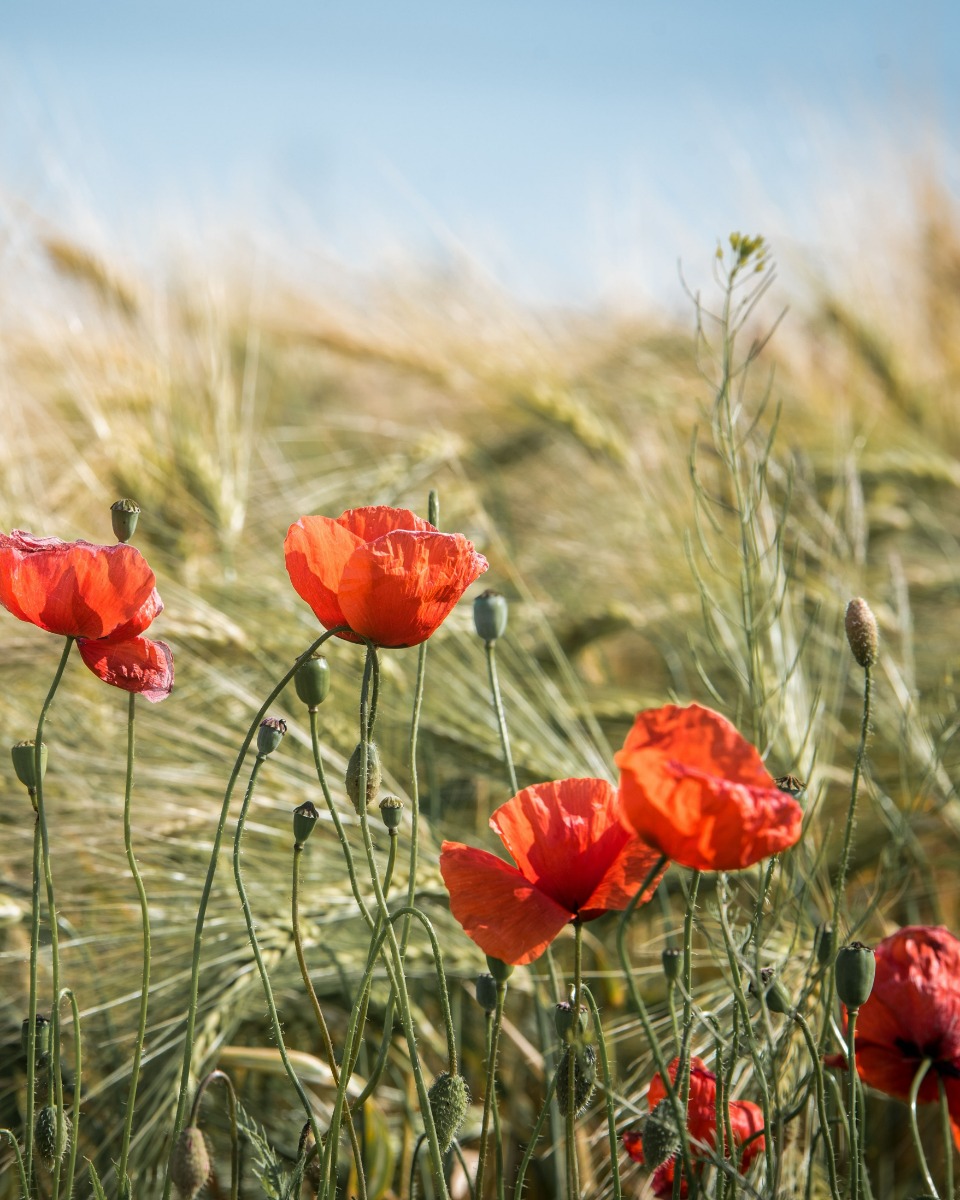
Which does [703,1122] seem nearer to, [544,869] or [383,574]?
[544,869]

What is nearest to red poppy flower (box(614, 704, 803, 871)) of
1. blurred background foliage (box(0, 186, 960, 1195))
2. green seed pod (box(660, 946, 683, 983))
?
green seed pod (box(660, 946, 683, 983))

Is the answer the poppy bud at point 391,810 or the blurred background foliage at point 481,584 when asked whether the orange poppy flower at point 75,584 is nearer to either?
the poppy bud at point 391,810

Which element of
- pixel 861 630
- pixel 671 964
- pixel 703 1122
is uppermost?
pixel 861 630

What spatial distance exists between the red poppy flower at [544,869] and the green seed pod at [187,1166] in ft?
0.43

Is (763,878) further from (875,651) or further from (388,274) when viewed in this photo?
(388,274)

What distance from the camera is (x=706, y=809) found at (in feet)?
1.25

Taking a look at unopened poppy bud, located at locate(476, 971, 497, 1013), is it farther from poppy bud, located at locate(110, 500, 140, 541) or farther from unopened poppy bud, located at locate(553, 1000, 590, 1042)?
poppy bud, located at locate(110, 500, 140, 541)

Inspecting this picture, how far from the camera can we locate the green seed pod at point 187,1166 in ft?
1.47

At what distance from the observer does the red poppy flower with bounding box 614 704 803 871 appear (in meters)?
0.38

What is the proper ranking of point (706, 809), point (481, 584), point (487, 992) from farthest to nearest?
point (481, 584)
point (487, 992)
point (706, 809)

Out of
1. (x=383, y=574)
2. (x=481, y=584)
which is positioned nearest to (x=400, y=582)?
(x=383, y=574)

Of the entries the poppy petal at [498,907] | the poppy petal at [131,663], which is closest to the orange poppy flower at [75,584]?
the poppy petal at [131,663]

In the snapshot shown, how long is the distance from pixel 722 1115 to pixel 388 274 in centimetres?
146

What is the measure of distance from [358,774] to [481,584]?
2.16 ft
